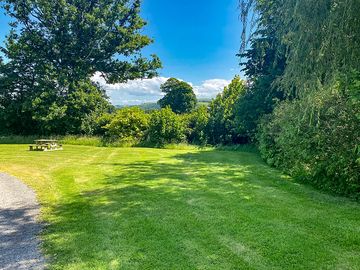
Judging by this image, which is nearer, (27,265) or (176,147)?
(27,265)

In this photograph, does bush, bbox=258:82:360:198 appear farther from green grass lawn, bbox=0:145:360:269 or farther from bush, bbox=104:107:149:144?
bush, bbox=104:107:149:144

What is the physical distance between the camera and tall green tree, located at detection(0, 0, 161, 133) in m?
22.7

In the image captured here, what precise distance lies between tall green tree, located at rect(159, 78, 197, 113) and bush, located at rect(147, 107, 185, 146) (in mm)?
25803

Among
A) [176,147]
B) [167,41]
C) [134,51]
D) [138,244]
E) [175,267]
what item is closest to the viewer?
[175,267]

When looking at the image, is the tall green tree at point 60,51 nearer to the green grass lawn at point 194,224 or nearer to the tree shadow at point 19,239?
the green grass lawn at point 194,224

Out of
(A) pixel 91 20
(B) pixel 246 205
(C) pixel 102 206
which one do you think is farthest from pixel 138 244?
(A) pixel 91 20

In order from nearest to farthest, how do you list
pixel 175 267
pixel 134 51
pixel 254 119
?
pixel 175 267 → pixel 254 119 → pixel 134 51

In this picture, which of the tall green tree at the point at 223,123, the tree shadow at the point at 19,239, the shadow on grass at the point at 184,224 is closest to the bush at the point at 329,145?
the shadow on grass at the point at 184,224

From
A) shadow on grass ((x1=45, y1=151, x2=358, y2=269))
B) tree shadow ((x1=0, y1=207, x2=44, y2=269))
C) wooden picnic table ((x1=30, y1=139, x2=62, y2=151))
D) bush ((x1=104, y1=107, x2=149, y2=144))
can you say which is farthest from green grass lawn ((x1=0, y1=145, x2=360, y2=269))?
bush ((x1=104, y1=107, x2=149, y2=144))

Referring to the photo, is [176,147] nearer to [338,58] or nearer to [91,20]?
[91,20]

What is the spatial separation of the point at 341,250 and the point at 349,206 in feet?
7.51

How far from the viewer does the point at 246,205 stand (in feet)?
19.2

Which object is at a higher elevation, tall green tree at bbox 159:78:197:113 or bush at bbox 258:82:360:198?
tall green tree at bbox 159:78:197:113

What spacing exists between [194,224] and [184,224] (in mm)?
158
